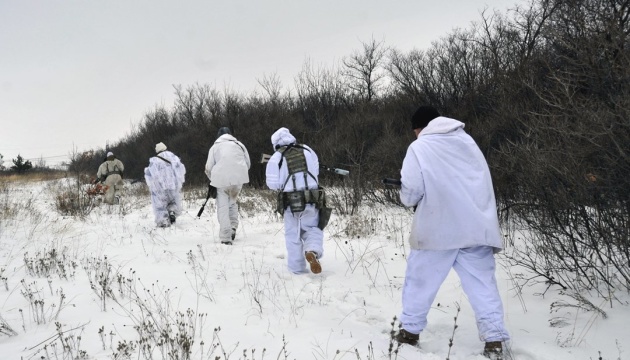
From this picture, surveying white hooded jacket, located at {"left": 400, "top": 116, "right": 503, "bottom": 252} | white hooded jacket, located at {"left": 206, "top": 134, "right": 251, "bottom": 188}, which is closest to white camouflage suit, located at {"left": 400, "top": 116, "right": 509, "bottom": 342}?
white hooded jacket, located at {"left": 400, "top": 116, "right": 503, "bottom": 252}

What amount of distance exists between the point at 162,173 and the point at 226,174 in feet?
9.11

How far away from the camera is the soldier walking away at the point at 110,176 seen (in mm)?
13673

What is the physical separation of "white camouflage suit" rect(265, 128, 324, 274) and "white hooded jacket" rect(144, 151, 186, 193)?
4.63 meters

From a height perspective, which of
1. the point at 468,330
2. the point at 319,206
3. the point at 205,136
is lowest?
the point at 468,330

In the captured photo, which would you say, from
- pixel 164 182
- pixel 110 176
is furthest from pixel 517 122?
pixel 110 176

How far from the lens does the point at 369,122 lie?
2144cm

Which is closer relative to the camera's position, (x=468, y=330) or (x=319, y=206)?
(x=468, y=330)

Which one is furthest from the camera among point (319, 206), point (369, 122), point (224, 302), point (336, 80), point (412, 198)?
point (336, 80)

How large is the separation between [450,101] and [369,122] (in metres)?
4.58

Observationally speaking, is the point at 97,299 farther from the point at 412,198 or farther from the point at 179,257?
the point at 412,198

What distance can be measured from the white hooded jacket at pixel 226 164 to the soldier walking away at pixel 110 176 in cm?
787

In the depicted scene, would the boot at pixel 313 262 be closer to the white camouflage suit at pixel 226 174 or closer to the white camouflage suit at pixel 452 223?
the white camouflage suit at pixel 452 223

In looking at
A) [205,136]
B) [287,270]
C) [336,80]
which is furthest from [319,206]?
[336,80]

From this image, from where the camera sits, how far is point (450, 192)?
3072mm
